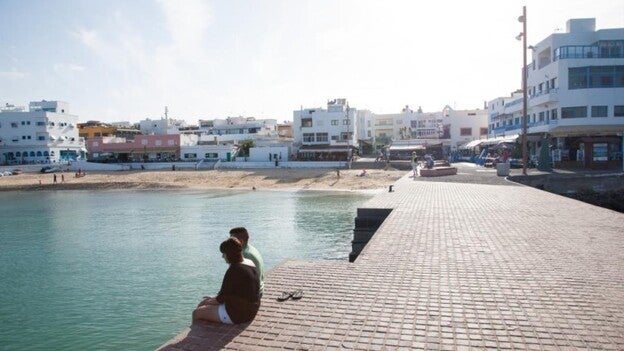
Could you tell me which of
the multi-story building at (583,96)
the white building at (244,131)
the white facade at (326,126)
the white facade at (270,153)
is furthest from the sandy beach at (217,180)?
the white building at (244,131)

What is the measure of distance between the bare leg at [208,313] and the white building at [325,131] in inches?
2707

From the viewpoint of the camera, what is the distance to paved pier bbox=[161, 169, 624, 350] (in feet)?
17.7

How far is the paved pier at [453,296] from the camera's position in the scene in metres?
5.40

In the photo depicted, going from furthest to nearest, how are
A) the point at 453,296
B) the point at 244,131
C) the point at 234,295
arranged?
the point at 244,131 → the point at 453,296 → the point at 234,295

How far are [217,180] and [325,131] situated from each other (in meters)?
24.5

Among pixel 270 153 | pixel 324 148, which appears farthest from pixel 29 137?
pixel 324 148

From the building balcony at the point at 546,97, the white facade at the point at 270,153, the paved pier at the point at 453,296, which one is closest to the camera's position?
the paved pier at the point at 453,296

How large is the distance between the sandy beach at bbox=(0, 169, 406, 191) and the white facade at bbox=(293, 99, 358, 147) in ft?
47.5

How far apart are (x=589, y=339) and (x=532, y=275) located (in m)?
2.77

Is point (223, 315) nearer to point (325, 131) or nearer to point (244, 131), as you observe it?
point (325, 131)

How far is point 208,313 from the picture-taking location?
19.7 ft

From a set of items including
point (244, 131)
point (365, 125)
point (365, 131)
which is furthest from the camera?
point (244, 131)

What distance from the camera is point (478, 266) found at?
28.3 feet

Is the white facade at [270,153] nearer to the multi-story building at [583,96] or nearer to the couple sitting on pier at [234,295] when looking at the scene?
the multi-story building at [583,96]
